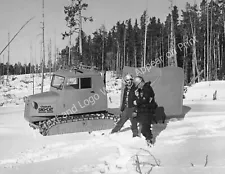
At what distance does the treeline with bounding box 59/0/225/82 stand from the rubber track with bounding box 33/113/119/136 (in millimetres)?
16644

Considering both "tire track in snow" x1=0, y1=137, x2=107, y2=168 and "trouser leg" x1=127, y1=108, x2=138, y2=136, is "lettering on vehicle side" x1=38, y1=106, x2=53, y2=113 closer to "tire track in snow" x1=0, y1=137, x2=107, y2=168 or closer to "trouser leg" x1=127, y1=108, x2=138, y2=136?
"tire track in snow" x1=0, y1=137, x2=107, y2=168

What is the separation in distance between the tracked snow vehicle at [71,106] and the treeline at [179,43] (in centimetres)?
1603

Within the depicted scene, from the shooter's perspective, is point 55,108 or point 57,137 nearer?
point 57,137

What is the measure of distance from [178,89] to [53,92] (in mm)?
4505

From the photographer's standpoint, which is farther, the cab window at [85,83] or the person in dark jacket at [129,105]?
the cab window at [85,83]

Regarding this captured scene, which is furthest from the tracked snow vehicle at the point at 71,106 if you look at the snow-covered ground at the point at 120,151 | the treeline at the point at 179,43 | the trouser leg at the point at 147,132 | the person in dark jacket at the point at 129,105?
the treeline at the point at 179,43

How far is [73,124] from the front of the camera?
30.1ft

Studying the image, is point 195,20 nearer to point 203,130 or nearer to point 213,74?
point 213,74

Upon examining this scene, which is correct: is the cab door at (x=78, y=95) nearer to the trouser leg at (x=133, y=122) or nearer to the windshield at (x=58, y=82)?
the windshield at (x=58, y=82)

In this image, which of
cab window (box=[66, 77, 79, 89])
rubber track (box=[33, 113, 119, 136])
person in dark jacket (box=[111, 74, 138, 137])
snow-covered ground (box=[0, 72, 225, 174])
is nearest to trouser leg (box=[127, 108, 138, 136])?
person in dark jacket (box=[111, 74, 138, 137])

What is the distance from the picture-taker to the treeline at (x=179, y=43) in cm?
3750

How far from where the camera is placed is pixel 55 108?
930 cm

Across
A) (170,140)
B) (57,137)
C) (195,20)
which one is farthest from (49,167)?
(195,20)

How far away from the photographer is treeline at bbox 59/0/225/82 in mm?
37500
